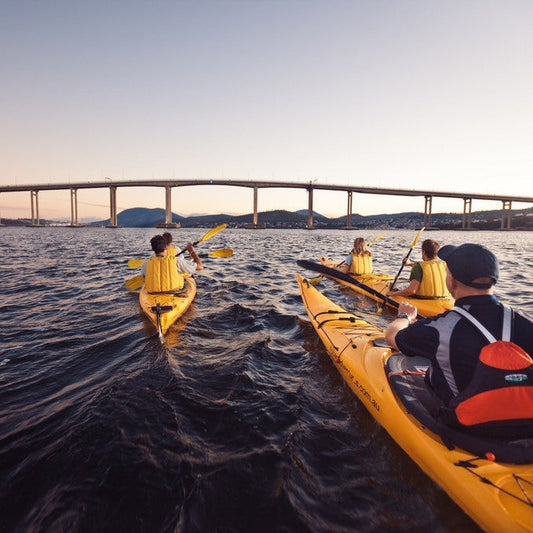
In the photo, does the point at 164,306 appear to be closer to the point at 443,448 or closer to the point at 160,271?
the point at 160,271

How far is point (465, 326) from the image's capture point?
198 cm

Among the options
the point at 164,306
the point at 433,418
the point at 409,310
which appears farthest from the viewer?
the point at 164,306

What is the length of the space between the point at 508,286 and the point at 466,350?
35.5ft

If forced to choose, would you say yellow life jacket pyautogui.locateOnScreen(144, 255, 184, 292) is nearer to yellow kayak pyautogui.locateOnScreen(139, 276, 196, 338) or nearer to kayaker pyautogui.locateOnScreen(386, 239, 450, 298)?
yellow kayak pyautogui.locateOnScreen(139, 276, 196, 338)

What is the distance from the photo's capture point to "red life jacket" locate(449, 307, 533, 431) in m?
1.81

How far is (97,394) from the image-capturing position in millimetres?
3711

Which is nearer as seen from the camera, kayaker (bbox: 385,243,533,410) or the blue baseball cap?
kayaker (bbox: 385,243,533,410)

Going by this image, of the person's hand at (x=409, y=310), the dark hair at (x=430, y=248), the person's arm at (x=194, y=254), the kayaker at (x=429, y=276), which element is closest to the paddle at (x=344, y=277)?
the kayaker at (x=429, y=276)

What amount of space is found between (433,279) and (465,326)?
5.04 m

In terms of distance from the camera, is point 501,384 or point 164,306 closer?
point 501,384

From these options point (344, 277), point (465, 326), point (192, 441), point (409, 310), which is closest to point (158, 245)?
point (344, 277)

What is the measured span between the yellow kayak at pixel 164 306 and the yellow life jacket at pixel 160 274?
155mm

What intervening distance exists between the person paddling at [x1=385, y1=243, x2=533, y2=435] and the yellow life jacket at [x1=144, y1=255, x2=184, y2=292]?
5249mm

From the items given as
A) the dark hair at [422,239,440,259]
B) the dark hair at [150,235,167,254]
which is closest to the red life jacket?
the dark hair at [422,239,440,259]
